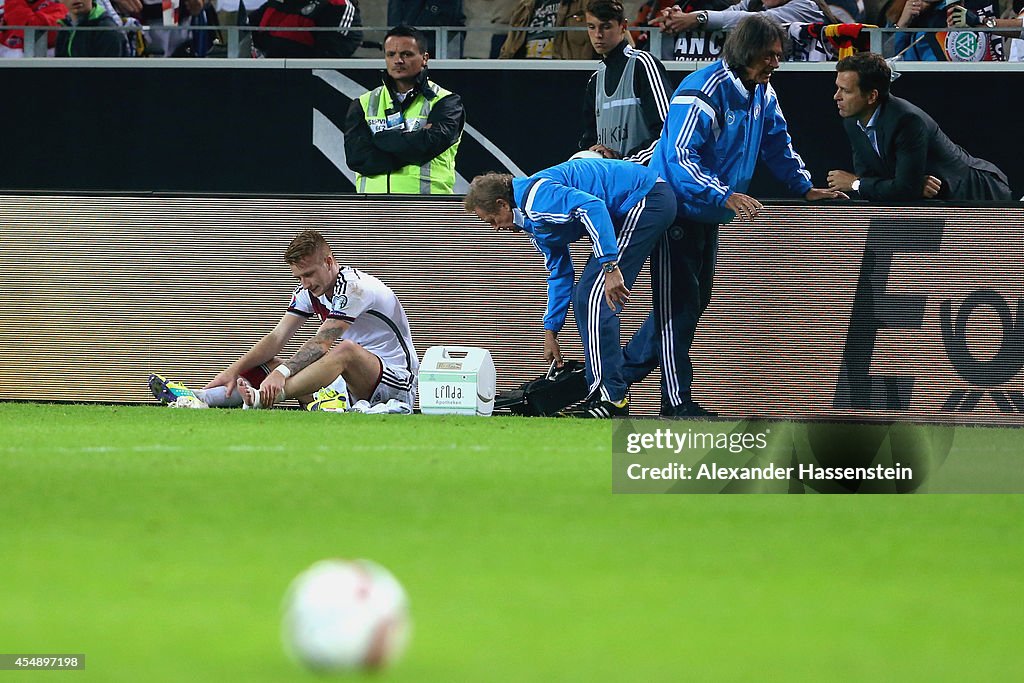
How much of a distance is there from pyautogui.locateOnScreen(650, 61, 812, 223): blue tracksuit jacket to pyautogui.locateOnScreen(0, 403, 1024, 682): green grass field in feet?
7.24

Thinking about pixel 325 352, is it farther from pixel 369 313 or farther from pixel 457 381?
pixel 457 381

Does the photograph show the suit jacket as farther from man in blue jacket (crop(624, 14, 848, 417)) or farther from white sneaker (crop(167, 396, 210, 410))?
white sneaker (crop(167, 396, 210, 410))

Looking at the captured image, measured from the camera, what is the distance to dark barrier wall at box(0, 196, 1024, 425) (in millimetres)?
9492

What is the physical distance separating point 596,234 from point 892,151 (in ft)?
6.55

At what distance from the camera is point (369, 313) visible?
1011 cm

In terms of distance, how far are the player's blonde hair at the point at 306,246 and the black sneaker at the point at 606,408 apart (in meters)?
2.01

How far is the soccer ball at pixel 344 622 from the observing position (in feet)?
11.6

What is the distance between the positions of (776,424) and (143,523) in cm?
482

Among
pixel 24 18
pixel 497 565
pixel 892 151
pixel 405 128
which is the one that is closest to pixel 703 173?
pixel 892 151

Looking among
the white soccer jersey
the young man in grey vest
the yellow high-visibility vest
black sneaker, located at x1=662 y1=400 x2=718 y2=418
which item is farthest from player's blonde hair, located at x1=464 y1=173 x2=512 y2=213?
black sneaker, located at x1=662 y1=400 x2=718 y2=418

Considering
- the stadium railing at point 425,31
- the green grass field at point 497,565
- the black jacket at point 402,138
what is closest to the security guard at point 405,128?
the black jacket at point 402,138

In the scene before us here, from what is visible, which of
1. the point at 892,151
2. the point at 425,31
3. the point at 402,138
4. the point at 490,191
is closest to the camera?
the point at 892,151

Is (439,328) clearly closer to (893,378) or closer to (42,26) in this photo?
(893,378)

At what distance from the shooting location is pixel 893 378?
955 centimetres
